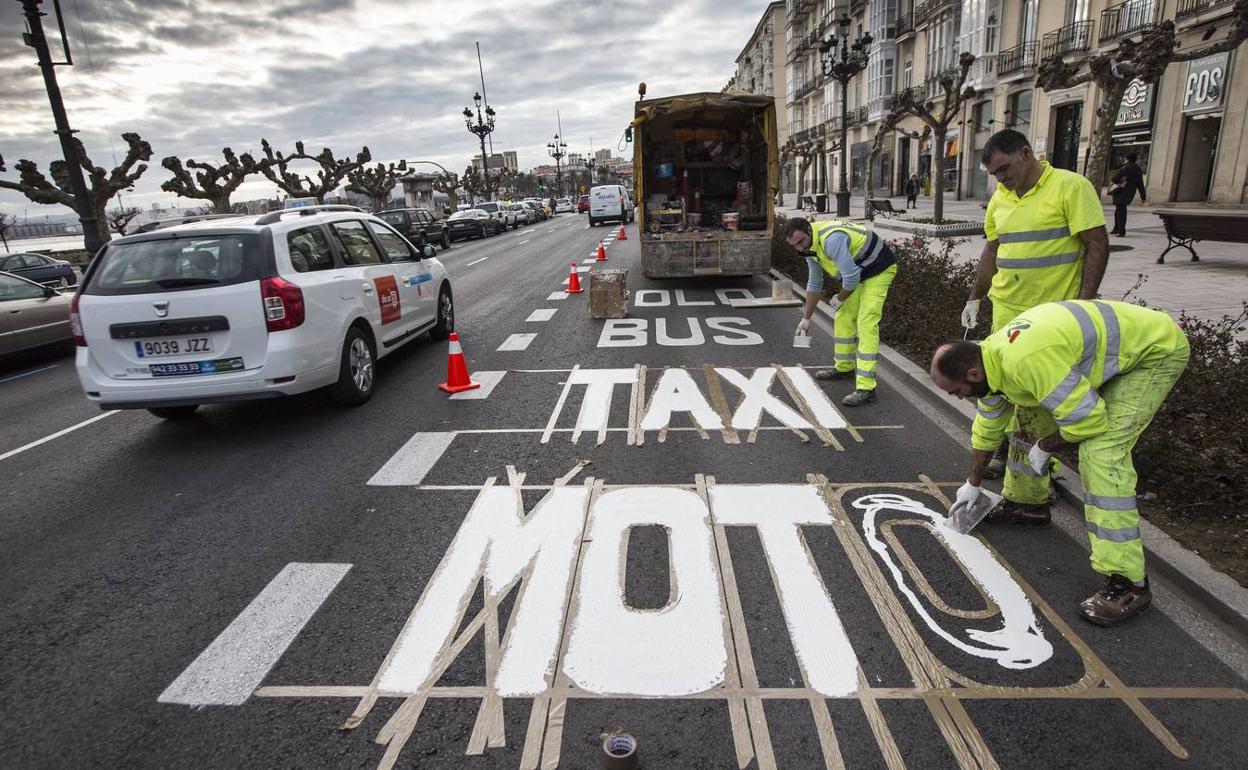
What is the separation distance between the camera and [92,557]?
4.18 metres

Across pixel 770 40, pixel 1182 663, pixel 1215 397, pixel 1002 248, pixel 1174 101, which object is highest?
pixel 770 40

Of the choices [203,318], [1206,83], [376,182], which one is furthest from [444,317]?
[376,182]

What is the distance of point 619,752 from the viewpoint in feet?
8.04

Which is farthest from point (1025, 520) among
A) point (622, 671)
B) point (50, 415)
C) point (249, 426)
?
point (50, 415)

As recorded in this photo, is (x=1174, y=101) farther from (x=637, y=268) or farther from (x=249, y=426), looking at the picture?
(x=249, y=426)

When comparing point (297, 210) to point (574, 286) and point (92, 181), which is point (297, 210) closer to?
Result: point (574, 286)

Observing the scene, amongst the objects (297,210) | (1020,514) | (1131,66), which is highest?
(1131,66)

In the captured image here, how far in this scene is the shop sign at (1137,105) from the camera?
24.1 meters

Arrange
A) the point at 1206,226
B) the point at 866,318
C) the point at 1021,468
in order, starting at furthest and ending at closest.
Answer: the point at 1206,226
the point at 866,318
the point at 1021,468

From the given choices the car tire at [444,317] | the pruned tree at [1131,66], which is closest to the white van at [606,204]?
the pruned tree at [1131,66]

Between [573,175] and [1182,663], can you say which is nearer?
[1182,663]

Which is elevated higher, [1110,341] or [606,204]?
[606,204]

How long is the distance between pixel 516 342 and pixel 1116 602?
7563 mm

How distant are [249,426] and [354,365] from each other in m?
1.06
